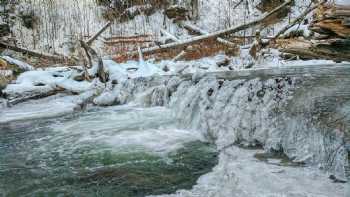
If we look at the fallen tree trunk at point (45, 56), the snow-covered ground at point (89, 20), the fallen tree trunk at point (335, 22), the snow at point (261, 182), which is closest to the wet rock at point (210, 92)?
the snow at point (261, 182)

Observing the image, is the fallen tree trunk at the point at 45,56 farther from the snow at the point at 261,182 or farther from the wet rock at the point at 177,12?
the snow at the point at 261,182

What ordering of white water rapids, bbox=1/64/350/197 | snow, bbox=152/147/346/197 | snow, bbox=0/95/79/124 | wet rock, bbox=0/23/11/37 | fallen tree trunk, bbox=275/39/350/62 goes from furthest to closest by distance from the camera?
1. wet rock, bbox=0/23/11/37
2. snow, bbox=0/95/79/124
3. fallen tree trunk, bbox=275/39/350/62
4. white water rapids, bbox=1/64/350/197
5. snow, bbox=152/147/346/197

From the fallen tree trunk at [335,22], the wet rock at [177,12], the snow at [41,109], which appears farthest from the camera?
the wet rock at [177,12]

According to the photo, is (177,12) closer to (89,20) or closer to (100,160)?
(89,20)

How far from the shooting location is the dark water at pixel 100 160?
139 inches

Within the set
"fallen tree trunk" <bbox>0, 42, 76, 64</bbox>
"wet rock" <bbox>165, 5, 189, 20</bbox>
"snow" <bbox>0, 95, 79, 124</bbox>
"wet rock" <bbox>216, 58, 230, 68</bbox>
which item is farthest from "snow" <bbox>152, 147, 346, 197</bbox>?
"wet rock" <bbox>165, 5, 189, 20</bbox>

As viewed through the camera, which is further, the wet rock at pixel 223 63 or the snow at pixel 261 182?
the wet rock at pixel 223 63

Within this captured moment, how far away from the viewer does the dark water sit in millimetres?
3521

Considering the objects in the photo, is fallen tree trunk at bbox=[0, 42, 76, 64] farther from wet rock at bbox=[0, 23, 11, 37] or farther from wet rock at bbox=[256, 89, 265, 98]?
wet rock at bbox=[256, 89, 265, 98]

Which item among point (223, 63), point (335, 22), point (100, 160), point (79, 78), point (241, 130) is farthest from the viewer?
point (223, 63)

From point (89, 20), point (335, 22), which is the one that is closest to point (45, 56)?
point (89, 20)

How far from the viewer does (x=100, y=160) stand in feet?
14.3

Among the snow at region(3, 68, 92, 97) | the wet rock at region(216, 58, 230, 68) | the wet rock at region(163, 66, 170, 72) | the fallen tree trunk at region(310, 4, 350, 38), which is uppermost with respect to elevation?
the fallen tree trunk at region(310, 4, 350, 38)

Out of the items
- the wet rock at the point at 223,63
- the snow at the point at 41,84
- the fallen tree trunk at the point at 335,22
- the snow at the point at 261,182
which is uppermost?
the fallen tree trunk at the point at 335,22
